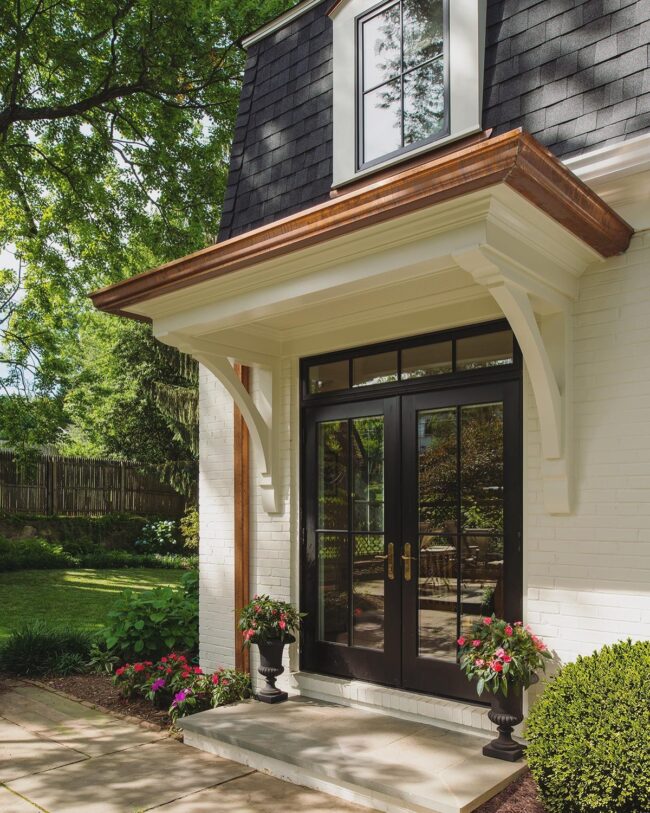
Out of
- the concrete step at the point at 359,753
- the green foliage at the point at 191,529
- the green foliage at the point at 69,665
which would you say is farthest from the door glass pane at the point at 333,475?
the green foliage at the point at 191,529

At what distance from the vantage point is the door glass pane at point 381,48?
4.38 metres

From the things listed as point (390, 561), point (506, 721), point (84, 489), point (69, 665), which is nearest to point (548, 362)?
point (390, 561)

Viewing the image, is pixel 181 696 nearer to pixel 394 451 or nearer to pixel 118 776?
pixel 118 776

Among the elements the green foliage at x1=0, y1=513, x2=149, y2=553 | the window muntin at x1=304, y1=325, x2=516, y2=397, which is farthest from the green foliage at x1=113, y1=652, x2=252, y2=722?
the green foliage at x1=0, y1=513, x2=149, y2=553

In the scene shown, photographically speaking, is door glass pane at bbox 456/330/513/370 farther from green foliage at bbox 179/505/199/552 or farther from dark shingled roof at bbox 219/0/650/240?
green foliage at bbox 179/505/199/552

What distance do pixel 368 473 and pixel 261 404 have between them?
1.05 metres

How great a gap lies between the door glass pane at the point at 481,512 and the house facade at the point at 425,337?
13mm

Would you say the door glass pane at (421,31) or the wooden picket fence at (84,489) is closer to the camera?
the door glass pane at (421,31)

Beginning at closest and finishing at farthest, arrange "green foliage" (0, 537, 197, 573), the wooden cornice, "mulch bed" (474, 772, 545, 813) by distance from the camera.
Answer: the wooden cornice
"mulch bed" (474, 772, 545, 813)
"green foliage" (0, 537, 197, 573)

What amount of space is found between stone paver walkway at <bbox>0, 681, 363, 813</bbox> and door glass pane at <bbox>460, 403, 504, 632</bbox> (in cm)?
130

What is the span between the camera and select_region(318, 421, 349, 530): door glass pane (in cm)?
482

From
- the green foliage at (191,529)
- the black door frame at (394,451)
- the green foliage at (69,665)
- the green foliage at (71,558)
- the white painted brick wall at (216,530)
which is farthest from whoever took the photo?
the green foliage at (191,529)

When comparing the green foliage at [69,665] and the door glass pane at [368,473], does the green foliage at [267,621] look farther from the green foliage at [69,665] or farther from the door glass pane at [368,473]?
the green foliage at [69,665]

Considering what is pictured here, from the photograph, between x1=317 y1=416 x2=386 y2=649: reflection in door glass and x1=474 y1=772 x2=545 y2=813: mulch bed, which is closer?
x1=474 y1=772 x2=545 y2=813: mulch bed
